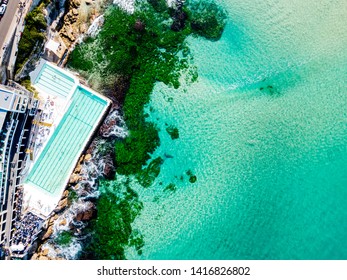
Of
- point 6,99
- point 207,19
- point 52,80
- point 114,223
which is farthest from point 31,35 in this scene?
point 114,223

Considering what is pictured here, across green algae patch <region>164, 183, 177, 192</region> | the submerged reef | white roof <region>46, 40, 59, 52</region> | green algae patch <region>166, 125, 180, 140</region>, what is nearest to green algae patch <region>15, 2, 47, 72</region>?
white roof <region>46, 40, 59, 52</region>

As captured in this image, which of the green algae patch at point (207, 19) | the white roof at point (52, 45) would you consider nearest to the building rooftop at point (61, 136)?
the white roof at point (52, 45)

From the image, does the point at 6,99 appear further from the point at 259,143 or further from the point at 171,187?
the point at 259,143

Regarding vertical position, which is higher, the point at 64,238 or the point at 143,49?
the point at 143,49

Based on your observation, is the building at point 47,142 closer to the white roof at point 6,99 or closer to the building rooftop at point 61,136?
the building rooftop at point 61,136

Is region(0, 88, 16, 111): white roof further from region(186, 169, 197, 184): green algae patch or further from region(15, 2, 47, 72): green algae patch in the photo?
region(186, 169, 197, 184): green algae patch

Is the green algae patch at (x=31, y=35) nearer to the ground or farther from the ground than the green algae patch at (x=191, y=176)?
farther from the ground

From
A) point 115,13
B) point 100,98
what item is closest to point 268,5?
point 115,13
